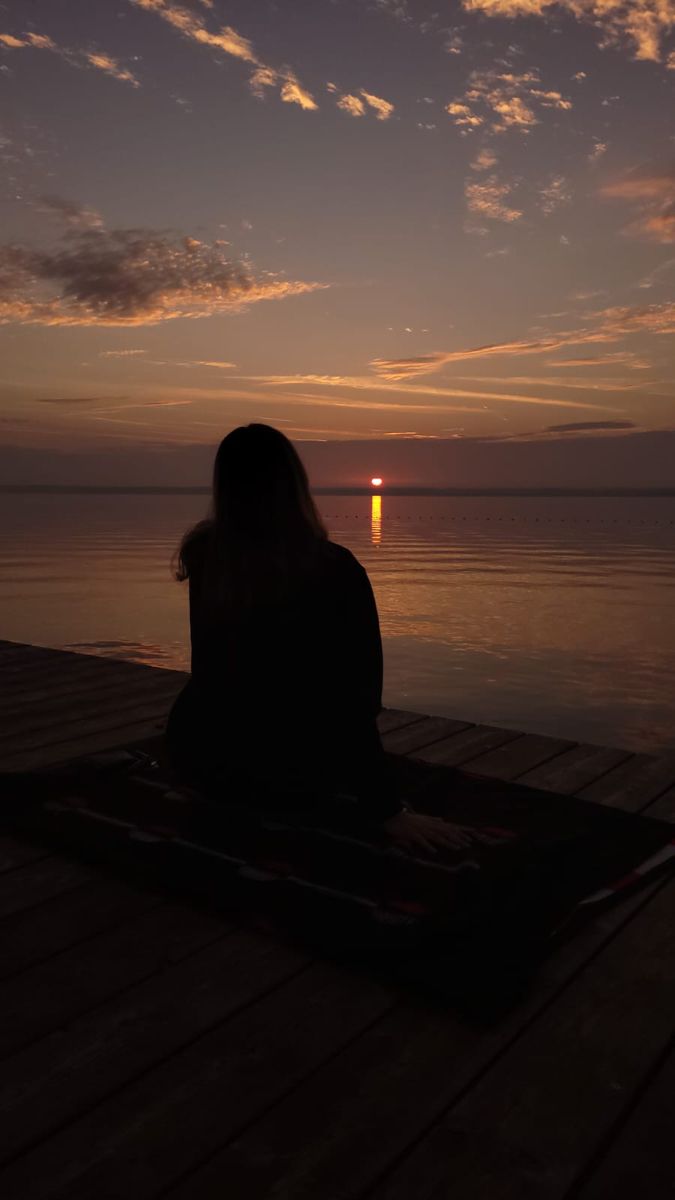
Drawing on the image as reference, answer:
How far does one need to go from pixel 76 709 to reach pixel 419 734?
2.71 m

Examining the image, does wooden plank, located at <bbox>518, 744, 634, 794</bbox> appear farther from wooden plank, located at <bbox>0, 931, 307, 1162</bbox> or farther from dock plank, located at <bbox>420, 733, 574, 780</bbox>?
wooden plank, located at <bbox>0, 931, 307, 1162</bbox>

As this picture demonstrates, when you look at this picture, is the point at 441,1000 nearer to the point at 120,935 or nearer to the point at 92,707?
the point at 120,935

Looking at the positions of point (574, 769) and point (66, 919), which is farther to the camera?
point (574, 769)

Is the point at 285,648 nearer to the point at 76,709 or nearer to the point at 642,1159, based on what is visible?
the point at 642,1159

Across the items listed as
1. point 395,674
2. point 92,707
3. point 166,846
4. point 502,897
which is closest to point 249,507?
point 166,846

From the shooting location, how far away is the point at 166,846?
12.1 feet

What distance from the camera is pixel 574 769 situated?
5.39 metres

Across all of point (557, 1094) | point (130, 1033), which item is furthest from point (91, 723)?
point (557, 1094)

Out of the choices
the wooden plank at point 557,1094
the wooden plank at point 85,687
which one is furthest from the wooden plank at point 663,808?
the wooden plank at point 85,687

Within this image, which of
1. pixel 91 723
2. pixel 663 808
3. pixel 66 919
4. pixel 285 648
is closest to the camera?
pixel 66 919

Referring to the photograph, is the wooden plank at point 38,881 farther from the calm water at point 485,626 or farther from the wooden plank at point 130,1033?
the calm water at point 485,626

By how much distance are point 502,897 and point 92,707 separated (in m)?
4.46

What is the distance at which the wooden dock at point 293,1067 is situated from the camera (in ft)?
6.75

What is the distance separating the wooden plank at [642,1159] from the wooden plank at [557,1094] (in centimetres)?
4
